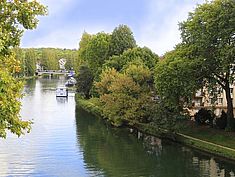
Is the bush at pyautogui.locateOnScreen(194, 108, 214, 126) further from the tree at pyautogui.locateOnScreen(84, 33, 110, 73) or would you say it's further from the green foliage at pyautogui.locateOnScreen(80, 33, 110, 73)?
the tree at pyautogui.locateOnScreen(84, 33, 110, 73)

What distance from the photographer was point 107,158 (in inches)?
1146

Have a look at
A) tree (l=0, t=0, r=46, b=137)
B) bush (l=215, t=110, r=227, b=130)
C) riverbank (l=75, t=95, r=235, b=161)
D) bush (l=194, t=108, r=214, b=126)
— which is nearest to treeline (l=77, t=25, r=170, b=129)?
riverbank (l=75, t=95, r=235, b=161)

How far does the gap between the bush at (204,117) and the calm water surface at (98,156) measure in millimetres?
4226

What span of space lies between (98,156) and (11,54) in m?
20.1

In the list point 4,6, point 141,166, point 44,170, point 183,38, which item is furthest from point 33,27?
point 183,38

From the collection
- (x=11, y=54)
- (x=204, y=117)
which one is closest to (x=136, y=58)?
(x=204, y=117)

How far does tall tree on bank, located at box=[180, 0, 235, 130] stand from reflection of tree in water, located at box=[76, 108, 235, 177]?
231 inches

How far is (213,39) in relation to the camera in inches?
1208

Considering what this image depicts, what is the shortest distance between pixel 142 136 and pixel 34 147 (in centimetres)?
1088

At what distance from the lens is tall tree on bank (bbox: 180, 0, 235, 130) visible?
29469 millimetres

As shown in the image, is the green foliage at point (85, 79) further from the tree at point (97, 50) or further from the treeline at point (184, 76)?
the treeline at point (184, 76)

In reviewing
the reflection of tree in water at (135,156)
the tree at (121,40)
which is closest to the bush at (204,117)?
the reflection of tree in water at (135,156)

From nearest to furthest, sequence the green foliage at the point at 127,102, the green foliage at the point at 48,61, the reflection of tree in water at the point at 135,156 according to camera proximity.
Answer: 1. the reflection of tree in water at the point at 135,156
2. the green foliage at the point at 127,102
3. the green foliage at the point at 48,61

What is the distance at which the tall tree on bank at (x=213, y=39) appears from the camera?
96.7ft
